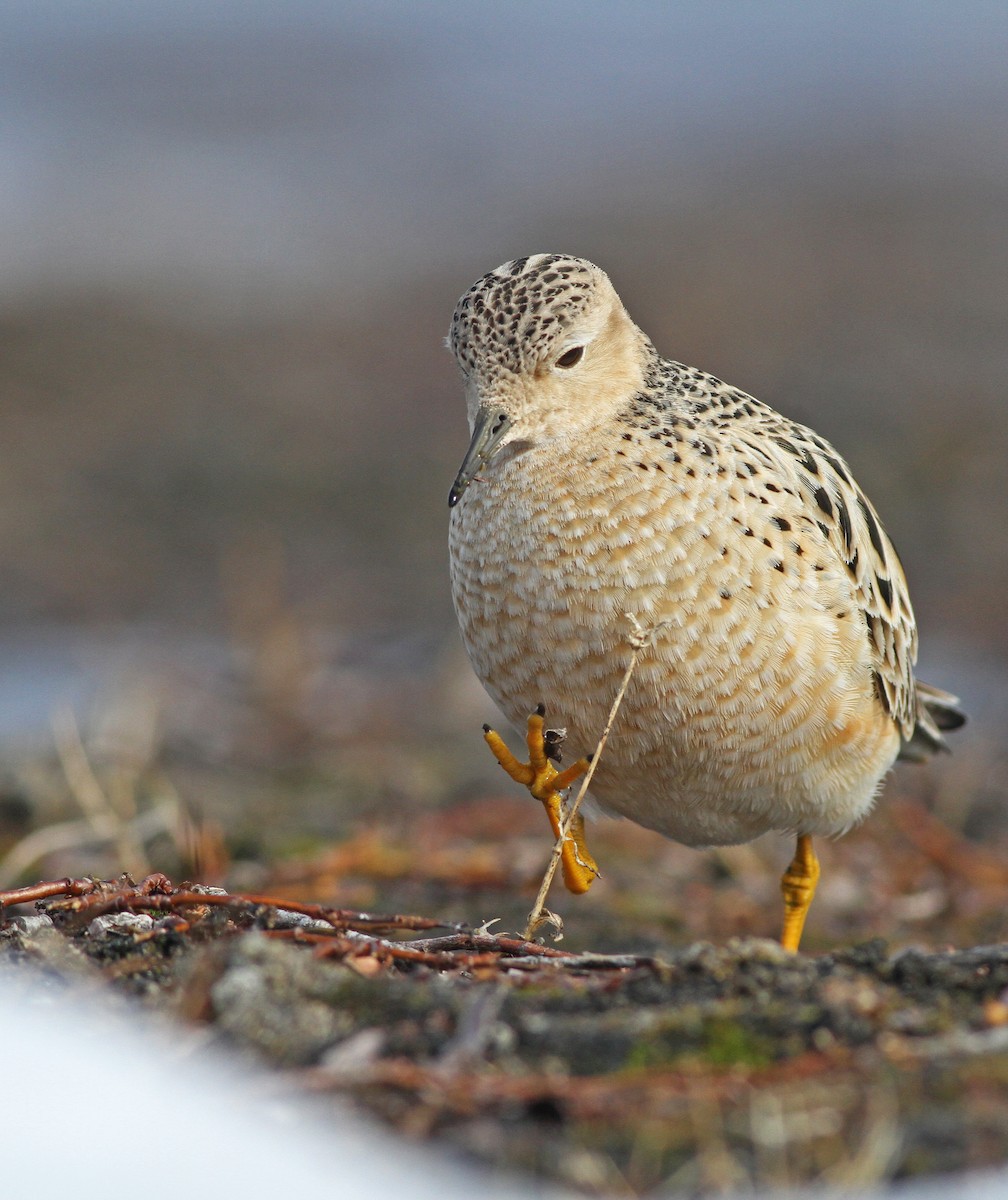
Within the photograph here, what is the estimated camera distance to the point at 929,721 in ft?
21.6

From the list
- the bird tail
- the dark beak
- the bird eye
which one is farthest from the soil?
the bird tail

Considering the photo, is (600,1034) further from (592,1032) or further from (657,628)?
(657,628)

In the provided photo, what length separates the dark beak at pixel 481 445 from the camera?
5082mm

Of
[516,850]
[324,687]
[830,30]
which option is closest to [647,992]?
[516,850]

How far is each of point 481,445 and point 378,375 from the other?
1330cm

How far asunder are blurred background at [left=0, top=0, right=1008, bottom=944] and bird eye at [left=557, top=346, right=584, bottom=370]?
2041mm

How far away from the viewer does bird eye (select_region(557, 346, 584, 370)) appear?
5.39 m

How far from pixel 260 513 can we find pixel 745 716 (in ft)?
31.6

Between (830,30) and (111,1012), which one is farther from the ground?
(830,30)

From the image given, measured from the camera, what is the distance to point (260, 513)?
14.2 meters

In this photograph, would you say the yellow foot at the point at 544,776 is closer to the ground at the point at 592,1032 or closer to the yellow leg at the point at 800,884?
the ground at the point at 592,1032

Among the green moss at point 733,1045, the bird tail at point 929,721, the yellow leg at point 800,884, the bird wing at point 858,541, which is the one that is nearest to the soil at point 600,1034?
the green moss at point 733,1045

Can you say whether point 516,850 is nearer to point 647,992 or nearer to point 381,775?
point 381,775

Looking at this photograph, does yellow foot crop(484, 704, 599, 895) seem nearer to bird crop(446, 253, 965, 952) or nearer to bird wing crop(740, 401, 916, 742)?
bird crop(446, 253, 965, 952)
